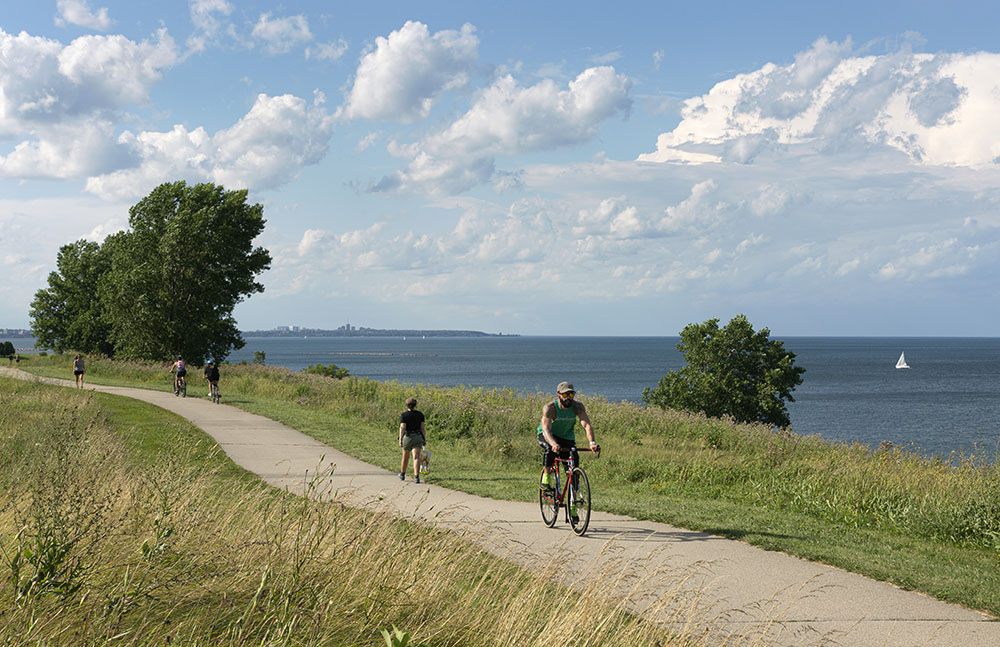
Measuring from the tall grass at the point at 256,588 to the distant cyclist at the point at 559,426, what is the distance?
113 inches

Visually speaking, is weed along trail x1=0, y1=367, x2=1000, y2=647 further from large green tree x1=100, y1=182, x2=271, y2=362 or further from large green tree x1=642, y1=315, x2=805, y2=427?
large green tree x1=100, y1=182, x2=271, y2=362

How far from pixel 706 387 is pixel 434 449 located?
2333cm

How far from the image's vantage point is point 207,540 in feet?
19.5

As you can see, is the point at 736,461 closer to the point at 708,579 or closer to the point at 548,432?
the point at 548,432

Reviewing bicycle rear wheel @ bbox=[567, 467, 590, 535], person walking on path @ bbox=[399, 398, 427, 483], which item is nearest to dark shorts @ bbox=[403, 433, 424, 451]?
person walking on path @ bbox=[399, 398, 427, 483]

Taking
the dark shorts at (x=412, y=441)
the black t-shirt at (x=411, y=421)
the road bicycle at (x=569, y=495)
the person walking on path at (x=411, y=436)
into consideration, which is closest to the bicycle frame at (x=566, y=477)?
the road bicycle at (x=569, y=495)

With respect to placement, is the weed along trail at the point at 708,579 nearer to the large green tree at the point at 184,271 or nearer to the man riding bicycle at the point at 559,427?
the man riding bicycle at the point at 559,427

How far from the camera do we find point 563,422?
10.0 meters

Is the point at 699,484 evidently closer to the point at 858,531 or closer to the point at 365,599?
the point at 858,531

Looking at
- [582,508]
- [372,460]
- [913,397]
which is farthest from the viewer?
[913,397]

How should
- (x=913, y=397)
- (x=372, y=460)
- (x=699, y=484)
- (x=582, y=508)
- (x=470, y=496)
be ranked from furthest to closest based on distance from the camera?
(x=913, y=397) < (x=372, y=460) < (x=699, y=484) < (x=470, y=496) < (x=582, y=508)

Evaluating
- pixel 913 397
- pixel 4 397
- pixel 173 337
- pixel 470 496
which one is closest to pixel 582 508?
pixel 470 496

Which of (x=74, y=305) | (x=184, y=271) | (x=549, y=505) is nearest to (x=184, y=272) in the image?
(x=184, y=271)

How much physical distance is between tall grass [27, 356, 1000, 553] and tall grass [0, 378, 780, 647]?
621cm
